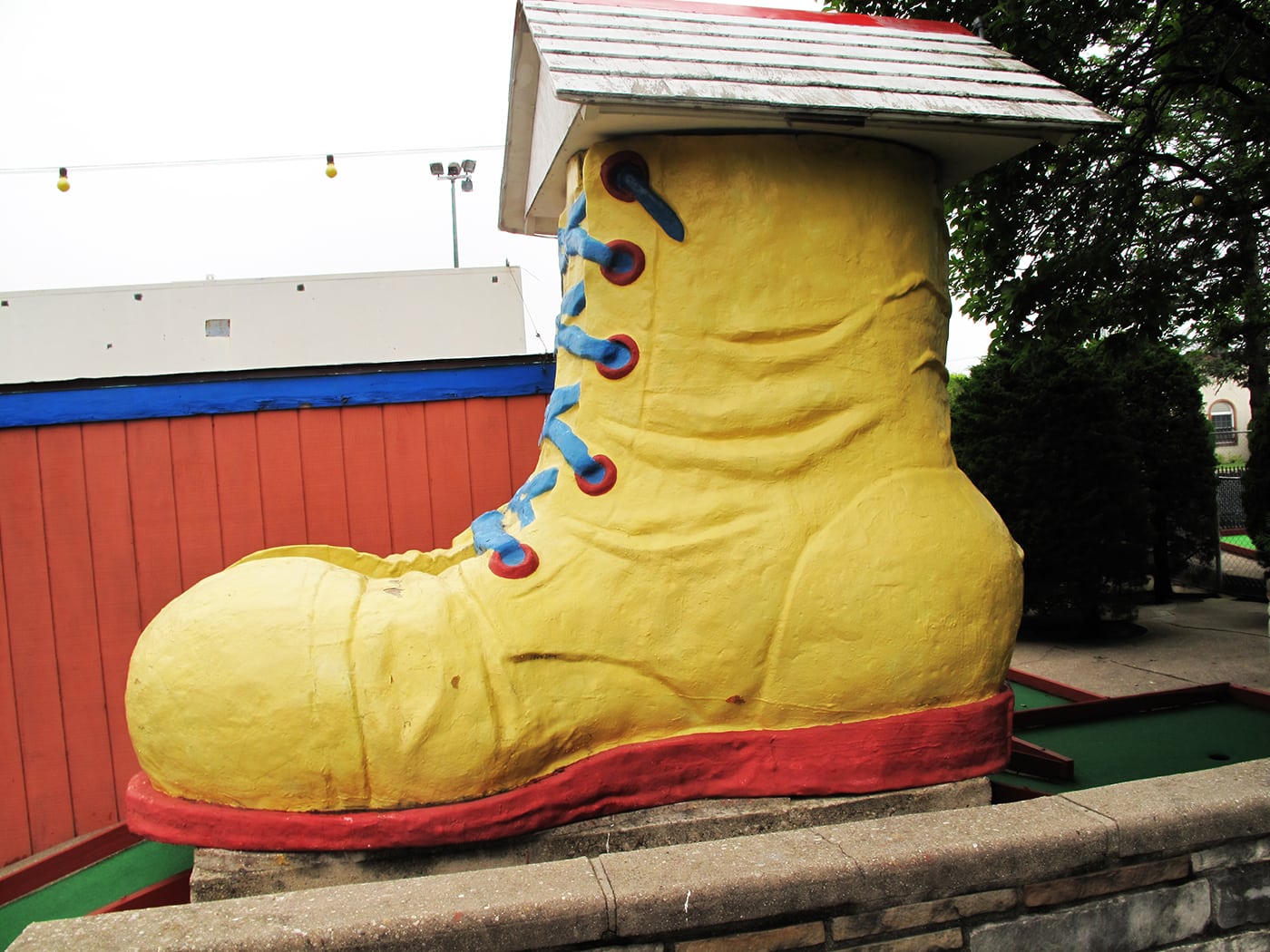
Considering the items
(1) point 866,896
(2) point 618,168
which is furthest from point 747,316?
(1) point 866,896

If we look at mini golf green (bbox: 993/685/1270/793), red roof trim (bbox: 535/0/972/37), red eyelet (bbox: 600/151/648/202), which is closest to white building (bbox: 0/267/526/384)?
mini golf green (bbox: 993/685/1270/793)

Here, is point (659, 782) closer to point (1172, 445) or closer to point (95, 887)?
point (95, 887)

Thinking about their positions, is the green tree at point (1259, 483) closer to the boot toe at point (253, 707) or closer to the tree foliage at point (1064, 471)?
the tree foliage at point (1064, 471)

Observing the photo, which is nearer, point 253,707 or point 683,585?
point 253,707

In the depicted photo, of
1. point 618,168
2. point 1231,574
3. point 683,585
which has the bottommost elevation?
point 1231,574

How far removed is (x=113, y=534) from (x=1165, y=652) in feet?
19.8

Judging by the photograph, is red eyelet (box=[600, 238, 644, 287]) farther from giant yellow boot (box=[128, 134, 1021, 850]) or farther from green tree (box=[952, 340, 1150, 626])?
green tree (box=[952, 340, 1150, 626])

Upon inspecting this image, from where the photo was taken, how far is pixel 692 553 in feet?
5.80

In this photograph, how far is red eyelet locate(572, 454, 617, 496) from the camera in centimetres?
179

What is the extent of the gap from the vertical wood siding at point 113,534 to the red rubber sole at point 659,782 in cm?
143

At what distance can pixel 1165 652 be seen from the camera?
5.81 meters

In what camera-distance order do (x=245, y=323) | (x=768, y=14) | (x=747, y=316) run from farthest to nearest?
(x=245, y=323) → (x=768, y=14) → (x=747, y=316)

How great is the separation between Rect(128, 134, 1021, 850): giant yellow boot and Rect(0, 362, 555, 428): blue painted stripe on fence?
1242 millimetres

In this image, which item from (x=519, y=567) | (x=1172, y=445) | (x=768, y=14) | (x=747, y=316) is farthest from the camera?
(x=1172, y=445)
